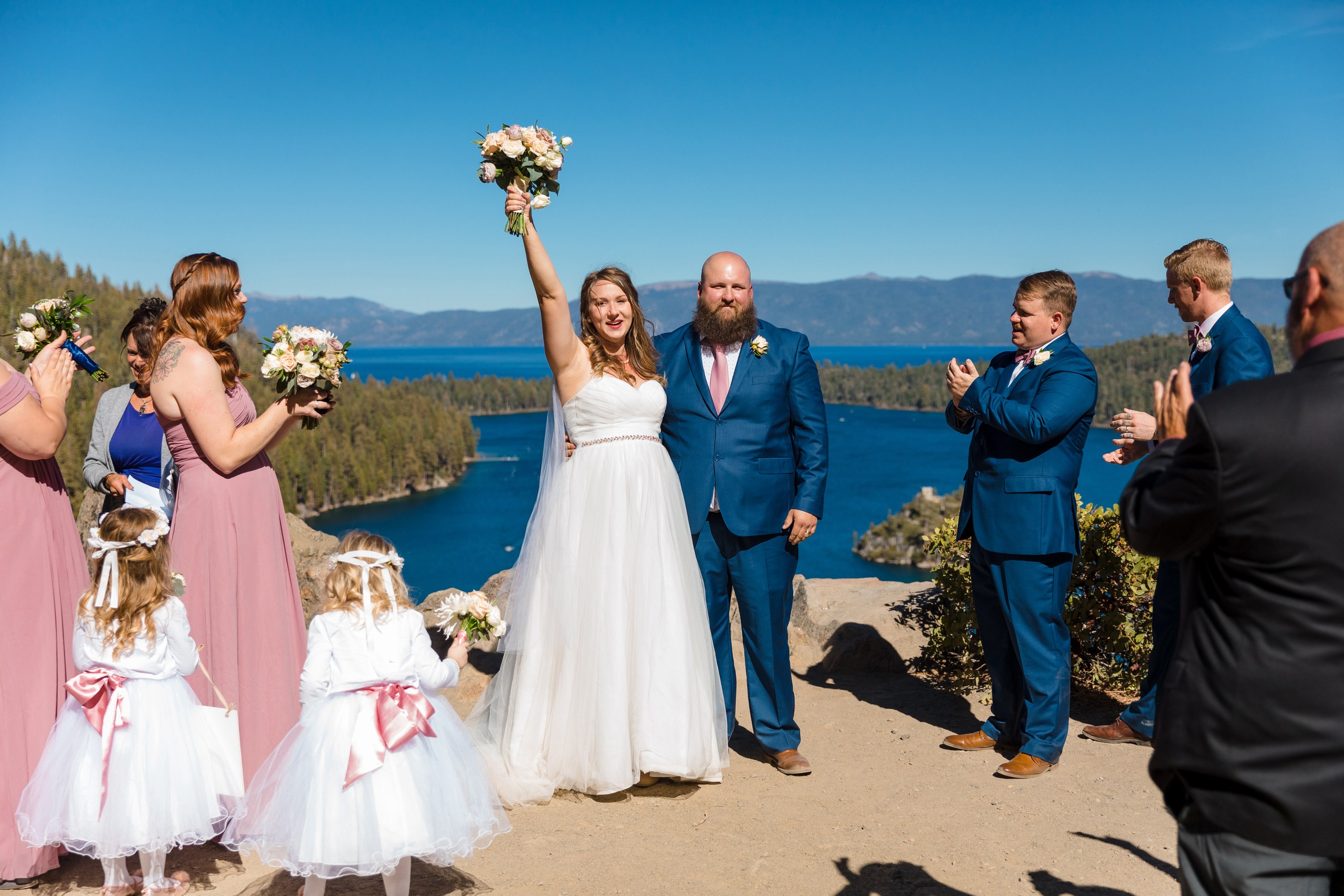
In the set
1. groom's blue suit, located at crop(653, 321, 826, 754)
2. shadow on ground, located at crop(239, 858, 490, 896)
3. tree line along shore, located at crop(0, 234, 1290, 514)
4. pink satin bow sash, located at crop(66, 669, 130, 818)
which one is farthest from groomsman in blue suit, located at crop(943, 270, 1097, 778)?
tree line along shore, located at crop(0, 234, 1290, 514)

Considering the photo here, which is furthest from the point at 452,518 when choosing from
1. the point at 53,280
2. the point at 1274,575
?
the point at 1274,575

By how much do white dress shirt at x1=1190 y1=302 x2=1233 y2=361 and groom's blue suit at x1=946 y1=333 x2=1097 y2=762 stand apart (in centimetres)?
58

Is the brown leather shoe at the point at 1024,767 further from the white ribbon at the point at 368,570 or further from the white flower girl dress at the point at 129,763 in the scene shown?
the white flower girl dress at the point at 129,763

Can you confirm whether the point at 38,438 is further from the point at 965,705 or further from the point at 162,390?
the point at 965,705

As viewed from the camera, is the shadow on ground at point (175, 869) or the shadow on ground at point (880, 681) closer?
the shadow on ground at point (175, 869)

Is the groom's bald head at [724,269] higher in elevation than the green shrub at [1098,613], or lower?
higher

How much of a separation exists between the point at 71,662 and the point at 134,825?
105 centimetres

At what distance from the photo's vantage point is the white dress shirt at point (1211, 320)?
4.94 meters

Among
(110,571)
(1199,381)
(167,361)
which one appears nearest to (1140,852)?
(1199,381)

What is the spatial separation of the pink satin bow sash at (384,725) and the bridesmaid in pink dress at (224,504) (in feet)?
3.94

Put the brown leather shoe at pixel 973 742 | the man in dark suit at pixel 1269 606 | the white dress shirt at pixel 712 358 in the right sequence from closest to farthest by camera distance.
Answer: the man in dark suit at pixel 1269 606 → the white dress shirt at pixel 712 358 → the brown leather shoe at pixel 973 742

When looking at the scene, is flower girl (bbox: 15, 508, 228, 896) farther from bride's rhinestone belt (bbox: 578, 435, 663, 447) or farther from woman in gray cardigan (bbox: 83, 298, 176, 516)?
bride's rhinestone belt (bbox: 578, 435, 663, 447)

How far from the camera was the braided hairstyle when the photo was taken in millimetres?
4281

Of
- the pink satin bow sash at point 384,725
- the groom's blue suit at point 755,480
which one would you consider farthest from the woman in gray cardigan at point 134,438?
the groom's blue suit at point 755,480
